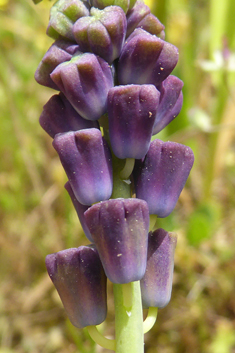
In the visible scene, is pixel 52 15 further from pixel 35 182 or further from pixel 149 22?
pixel 35 182

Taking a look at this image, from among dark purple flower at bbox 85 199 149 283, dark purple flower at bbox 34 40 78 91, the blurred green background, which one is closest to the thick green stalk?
dark purple flower at bbox 85 199 149 283

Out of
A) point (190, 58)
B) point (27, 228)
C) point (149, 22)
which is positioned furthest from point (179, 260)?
point (149, 22)

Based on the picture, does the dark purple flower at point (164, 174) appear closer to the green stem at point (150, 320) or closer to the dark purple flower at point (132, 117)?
the dark purple flower at point (132, 117)

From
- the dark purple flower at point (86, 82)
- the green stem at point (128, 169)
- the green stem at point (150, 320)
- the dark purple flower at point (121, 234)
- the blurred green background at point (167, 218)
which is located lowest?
the blurred green background at point (167, 218)

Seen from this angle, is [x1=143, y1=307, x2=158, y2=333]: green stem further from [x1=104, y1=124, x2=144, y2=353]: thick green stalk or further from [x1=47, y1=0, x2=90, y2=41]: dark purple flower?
[x1=47, y1=0, x2=90, y2=41]: dark purple flower

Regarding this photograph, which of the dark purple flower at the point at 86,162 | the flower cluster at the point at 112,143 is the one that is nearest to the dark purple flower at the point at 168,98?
the flower cluster at the point at 112,143

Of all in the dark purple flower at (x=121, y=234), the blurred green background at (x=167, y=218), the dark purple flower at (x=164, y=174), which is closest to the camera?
the dark purple flower at (x=121, y=234)

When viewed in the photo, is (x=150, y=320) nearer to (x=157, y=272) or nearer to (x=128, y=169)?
(x=157, y=272)

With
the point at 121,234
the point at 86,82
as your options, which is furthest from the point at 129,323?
the point at 86,82
